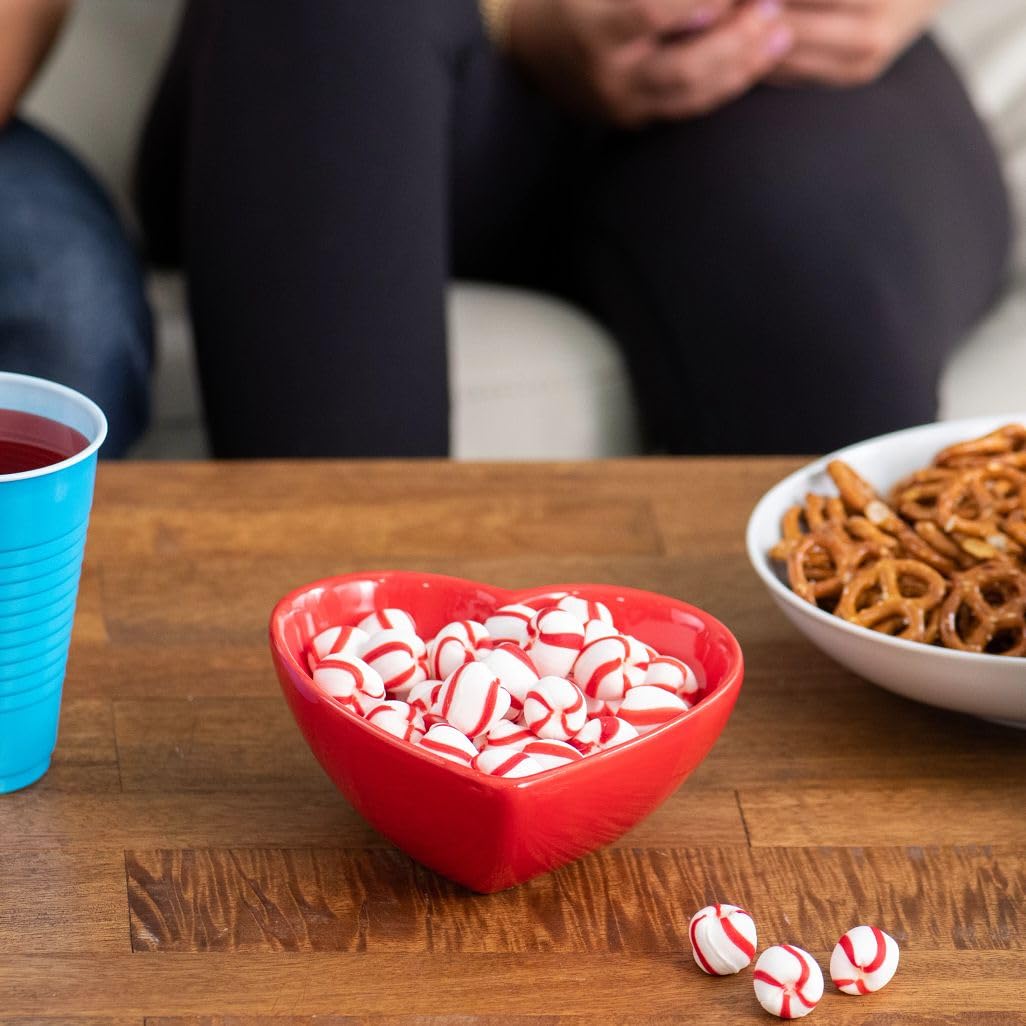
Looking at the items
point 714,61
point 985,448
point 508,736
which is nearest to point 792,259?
point 714,61

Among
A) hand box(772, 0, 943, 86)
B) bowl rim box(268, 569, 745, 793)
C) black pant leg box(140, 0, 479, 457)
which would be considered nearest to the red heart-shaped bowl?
bowl rim box(268, 569, 745, 793)

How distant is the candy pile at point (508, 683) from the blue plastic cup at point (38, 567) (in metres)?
0.11

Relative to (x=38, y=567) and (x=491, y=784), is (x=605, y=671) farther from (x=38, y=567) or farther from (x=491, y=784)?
(x=38, y=567)

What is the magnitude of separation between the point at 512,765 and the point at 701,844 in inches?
5.7

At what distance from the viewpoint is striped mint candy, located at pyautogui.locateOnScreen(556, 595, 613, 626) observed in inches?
24.7

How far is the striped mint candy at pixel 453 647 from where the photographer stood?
0.59m

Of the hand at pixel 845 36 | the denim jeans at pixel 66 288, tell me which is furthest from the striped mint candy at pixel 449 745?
the hand at pixel 845 36

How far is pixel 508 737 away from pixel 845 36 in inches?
43.4

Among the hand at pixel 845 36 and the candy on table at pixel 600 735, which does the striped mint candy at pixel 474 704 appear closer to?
the candy on table at pixel 600 735

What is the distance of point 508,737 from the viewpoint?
0.54 metres

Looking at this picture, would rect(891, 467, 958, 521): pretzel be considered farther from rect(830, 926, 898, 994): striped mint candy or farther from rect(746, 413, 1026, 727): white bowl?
rect(830, 926, 898, 994): striped mint candy

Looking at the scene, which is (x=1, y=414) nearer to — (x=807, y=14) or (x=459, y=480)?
(x=459, y=480)

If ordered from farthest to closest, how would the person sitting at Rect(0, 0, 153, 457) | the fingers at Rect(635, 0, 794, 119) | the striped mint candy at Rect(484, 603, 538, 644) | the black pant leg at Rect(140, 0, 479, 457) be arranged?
the fingers at Rect(635, 0, 794, 119) < the person sitting at Rect(0, 0, 153, 457) < the black pant leg at Rect(140, 0, 479, 457) < the striped mint candy at Rect(484, 603, 538, 644)

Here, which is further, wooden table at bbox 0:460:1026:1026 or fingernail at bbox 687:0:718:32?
fingernail at bbox 687:0:718:32
